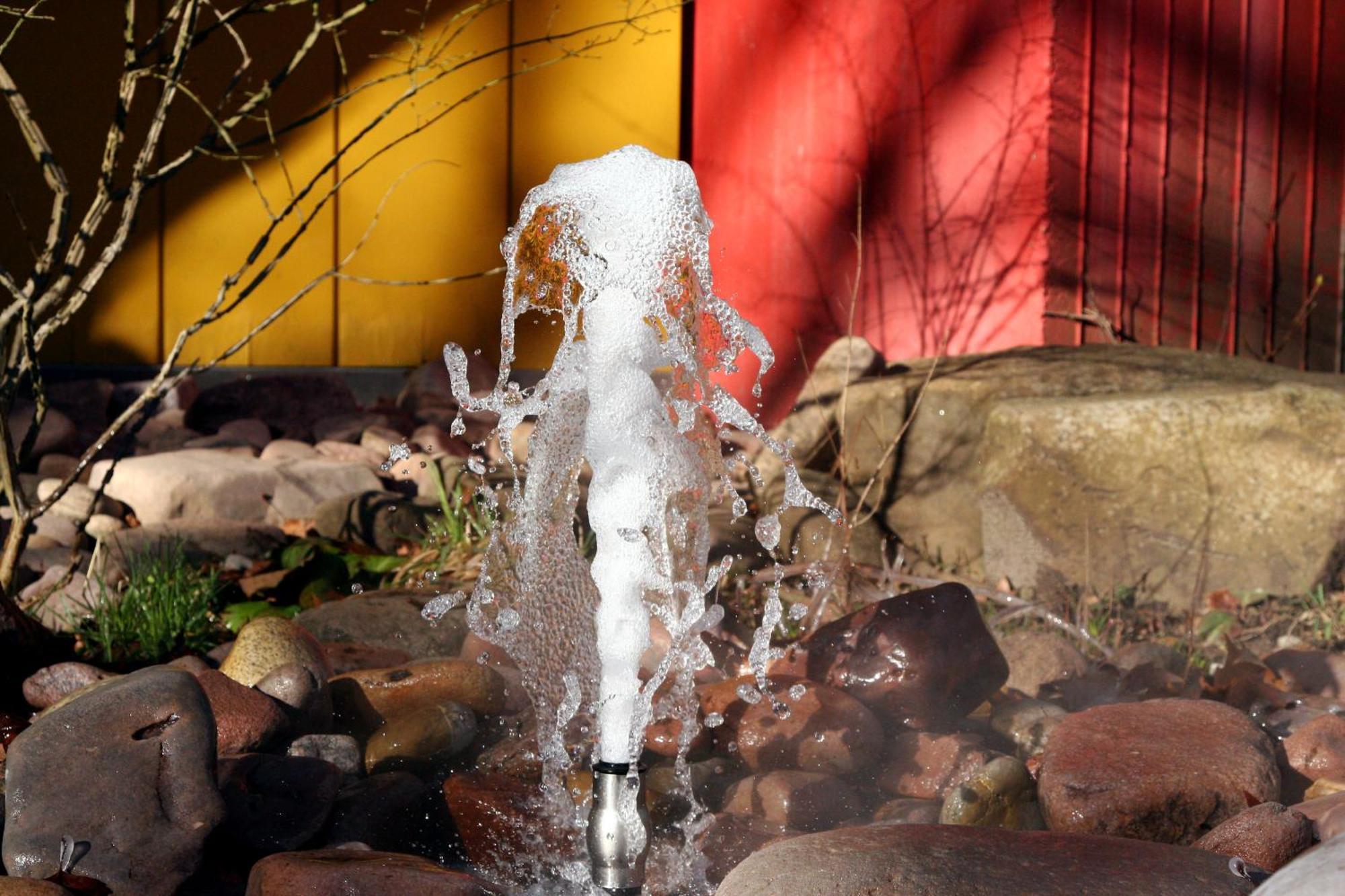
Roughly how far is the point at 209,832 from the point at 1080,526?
286cm

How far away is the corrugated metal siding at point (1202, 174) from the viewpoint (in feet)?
17.3

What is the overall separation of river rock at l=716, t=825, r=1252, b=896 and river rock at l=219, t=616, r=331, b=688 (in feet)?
4.64

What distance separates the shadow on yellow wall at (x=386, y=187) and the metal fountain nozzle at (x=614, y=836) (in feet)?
14.0

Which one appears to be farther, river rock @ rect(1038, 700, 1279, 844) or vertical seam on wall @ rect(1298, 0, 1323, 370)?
vertical seam on wall @ rect(1298, 0, 1323, 370)

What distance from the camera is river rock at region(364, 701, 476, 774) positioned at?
3.03 meters

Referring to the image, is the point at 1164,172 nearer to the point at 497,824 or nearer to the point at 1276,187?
the point at 1276,187

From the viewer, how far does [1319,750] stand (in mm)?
2916

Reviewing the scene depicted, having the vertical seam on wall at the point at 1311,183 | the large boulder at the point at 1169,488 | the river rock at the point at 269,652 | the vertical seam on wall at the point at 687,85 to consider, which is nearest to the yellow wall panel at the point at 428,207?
the vertical seam on wall at the point at 687,85

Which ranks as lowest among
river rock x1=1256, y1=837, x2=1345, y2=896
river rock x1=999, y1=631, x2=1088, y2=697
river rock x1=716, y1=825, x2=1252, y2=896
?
river rock x1=999, y1=631, x2=1088, y2=697

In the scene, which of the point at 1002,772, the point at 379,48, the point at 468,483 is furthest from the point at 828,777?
the point at 379,48

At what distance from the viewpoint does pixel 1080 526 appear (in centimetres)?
432

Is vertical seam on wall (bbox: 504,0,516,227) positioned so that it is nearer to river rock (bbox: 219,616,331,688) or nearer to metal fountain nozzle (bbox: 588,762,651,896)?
river rock (bbox: 219,616,331,688)

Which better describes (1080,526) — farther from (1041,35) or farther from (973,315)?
(1041,35)

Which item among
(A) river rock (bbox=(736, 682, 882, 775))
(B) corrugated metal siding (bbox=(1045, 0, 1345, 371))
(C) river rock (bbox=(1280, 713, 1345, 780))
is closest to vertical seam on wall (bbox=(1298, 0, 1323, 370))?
(B) corrugated metal siding (bbox=(1045, 0, 1345, 371))
